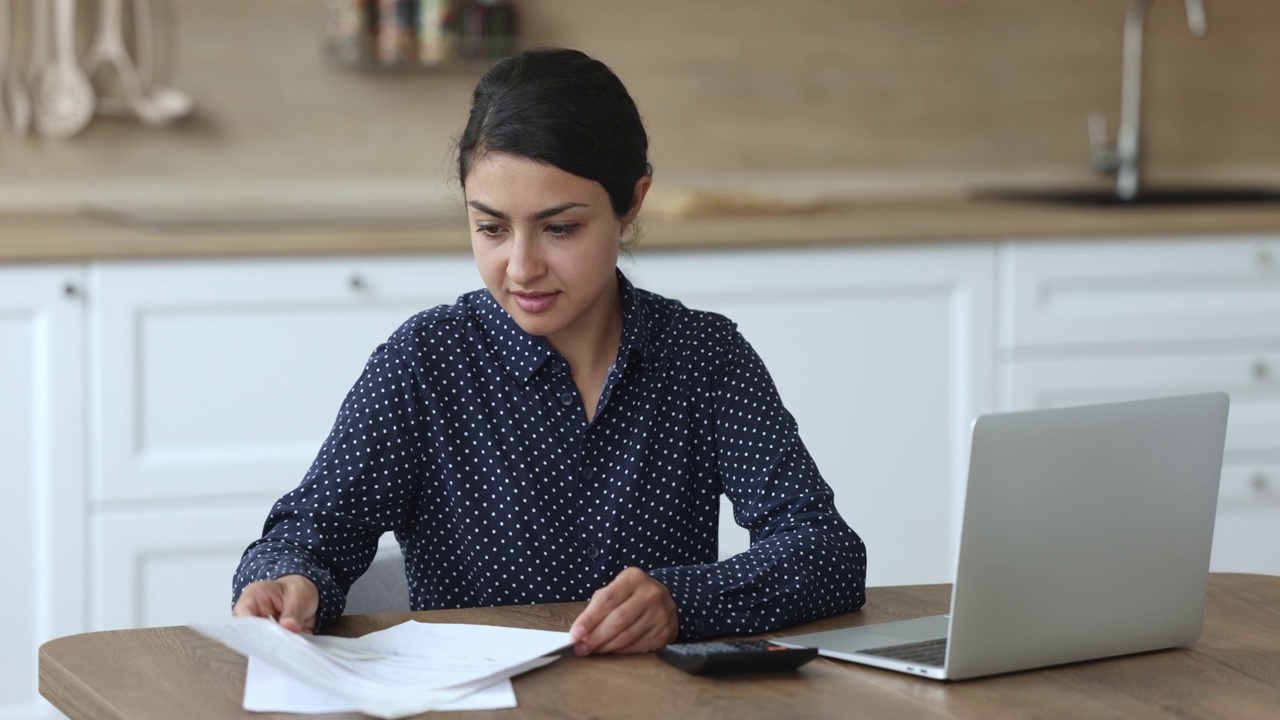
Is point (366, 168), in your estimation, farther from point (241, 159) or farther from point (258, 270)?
point (258, 270)

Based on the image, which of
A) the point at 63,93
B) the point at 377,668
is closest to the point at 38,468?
the point at 63,93

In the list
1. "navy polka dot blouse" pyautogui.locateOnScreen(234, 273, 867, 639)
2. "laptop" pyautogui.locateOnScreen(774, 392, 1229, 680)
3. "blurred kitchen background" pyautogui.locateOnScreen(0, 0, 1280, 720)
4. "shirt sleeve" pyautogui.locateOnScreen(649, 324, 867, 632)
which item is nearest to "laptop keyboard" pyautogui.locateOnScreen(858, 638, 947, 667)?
"laptop" pyautogui.locateOnScreen(774, 392, 1229, 680)

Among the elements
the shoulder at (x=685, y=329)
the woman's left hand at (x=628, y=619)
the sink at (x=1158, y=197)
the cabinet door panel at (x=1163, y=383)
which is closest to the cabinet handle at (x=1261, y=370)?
the cabinet door panel at (x=1163, y=383)

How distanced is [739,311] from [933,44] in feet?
3.23

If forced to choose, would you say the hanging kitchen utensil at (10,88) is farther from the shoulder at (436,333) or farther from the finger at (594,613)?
the finger at (594,613)

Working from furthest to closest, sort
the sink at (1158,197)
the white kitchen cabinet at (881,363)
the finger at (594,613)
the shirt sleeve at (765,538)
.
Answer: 1. the sink at (1158,197)
2. the white kitchen cabinet at (881,363)
3. the shirt sleeve at (765,538)
4. the finger at (594,613)

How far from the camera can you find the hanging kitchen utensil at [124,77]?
2.74 meters

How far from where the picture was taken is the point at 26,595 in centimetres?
231

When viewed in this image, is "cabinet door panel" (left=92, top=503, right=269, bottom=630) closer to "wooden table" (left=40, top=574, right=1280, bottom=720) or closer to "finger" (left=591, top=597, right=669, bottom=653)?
"wooden table" (left=40, top=574, right=1280, bottom=720)

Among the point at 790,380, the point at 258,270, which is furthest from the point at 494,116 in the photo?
the point at 790,380

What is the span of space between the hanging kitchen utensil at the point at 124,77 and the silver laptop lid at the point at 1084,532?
2.14 metres

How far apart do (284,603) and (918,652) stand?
1.46ft

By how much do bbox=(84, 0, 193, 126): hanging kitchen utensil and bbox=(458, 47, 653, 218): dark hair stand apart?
1.52 m

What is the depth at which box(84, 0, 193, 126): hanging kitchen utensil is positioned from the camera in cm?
274
